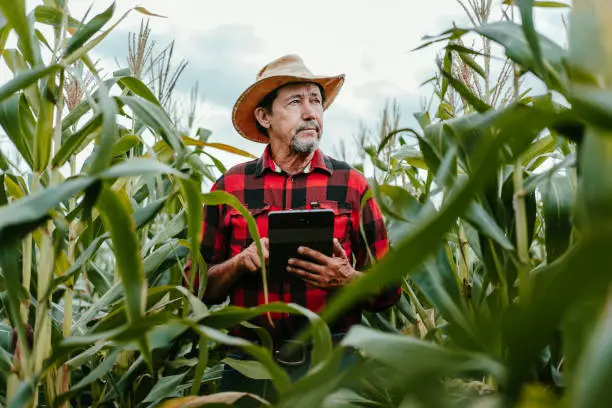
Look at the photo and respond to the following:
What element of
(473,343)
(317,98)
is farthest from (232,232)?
(473,343)

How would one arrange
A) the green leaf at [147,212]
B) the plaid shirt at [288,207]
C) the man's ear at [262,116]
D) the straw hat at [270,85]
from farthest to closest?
the man's ear at [262,116]
the straw hat at [270,85]
the plaid shirt at [288,207]
the green leaf at [147,212]

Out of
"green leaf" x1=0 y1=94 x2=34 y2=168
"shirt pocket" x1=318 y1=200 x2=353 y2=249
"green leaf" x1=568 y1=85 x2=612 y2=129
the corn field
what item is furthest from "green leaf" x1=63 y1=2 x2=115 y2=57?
"shirt pocket" x1=318 y1=200 x2=353 y2=249

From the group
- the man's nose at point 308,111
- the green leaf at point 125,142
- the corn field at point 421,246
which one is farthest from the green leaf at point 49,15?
the man's nose at point 308,111

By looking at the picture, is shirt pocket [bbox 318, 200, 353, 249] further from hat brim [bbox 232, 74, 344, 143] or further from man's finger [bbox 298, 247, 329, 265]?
hat brim [bbox 232, 74, 344, 143]

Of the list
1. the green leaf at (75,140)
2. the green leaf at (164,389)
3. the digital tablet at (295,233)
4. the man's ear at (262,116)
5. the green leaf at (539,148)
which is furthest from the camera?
the man's ear at (262,116)

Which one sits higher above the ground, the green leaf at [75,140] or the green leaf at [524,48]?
the green leaf at [524,48]

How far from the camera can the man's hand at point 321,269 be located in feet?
4.09

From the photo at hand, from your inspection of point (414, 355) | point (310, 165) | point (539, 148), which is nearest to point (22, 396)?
point (414, 355)

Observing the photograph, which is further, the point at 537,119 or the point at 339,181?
the point at 339,181

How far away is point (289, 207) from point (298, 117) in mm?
287

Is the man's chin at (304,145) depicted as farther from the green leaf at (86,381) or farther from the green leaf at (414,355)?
the green leaf at (414,355)

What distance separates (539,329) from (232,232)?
1262 millimetres

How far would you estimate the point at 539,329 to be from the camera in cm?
32

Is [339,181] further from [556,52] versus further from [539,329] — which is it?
[539,329]
